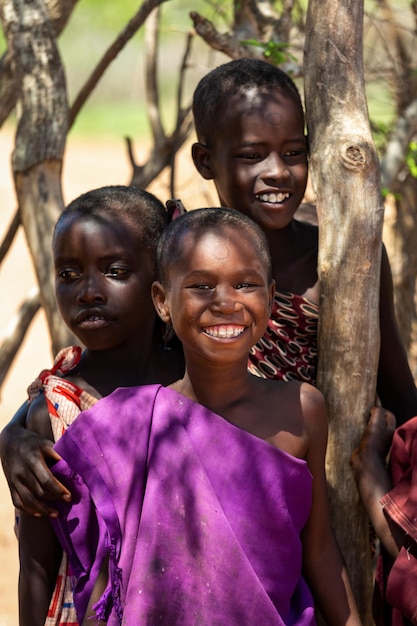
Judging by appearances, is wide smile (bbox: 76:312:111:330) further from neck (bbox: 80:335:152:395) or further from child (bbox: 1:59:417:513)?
child (bbox: 1:59:417:513)

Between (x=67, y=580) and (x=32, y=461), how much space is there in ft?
0.98

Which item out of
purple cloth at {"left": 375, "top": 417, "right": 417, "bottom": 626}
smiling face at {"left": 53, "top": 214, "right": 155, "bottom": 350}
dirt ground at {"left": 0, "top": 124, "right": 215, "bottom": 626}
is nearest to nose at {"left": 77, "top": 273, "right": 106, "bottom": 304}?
smiling face at {"left": 53, "top": 214, "right": 155, "bottom": 350}

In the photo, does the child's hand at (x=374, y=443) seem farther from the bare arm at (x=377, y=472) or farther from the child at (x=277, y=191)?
the child at (x=277, y=191)

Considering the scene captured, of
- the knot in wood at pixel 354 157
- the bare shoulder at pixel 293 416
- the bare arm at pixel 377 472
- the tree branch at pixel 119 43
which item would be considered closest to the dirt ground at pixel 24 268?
the tree branch at pixel 119 43

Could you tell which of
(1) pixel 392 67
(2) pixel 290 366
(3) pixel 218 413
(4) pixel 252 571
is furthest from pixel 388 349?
(1) pixel 392 67

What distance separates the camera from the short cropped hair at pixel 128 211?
238 cm

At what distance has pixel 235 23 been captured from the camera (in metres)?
3.96

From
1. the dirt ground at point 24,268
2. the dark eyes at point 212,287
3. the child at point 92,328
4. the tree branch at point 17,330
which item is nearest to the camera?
the dark eyes at point 212,287

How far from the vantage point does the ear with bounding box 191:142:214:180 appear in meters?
2.63

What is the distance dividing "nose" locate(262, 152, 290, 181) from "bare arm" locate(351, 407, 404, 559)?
620 mm

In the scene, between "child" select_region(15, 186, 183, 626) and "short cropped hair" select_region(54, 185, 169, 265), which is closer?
"child" select_region(15, 186, 183, 626)

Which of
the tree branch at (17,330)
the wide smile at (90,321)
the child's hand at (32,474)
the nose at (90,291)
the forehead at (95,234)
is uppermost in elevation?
the forehead at (95,234)

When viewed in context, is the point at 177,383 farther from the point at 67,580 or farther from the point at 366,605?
the point at 366,605

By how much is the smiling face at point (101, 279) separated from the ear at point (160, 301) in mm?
129
